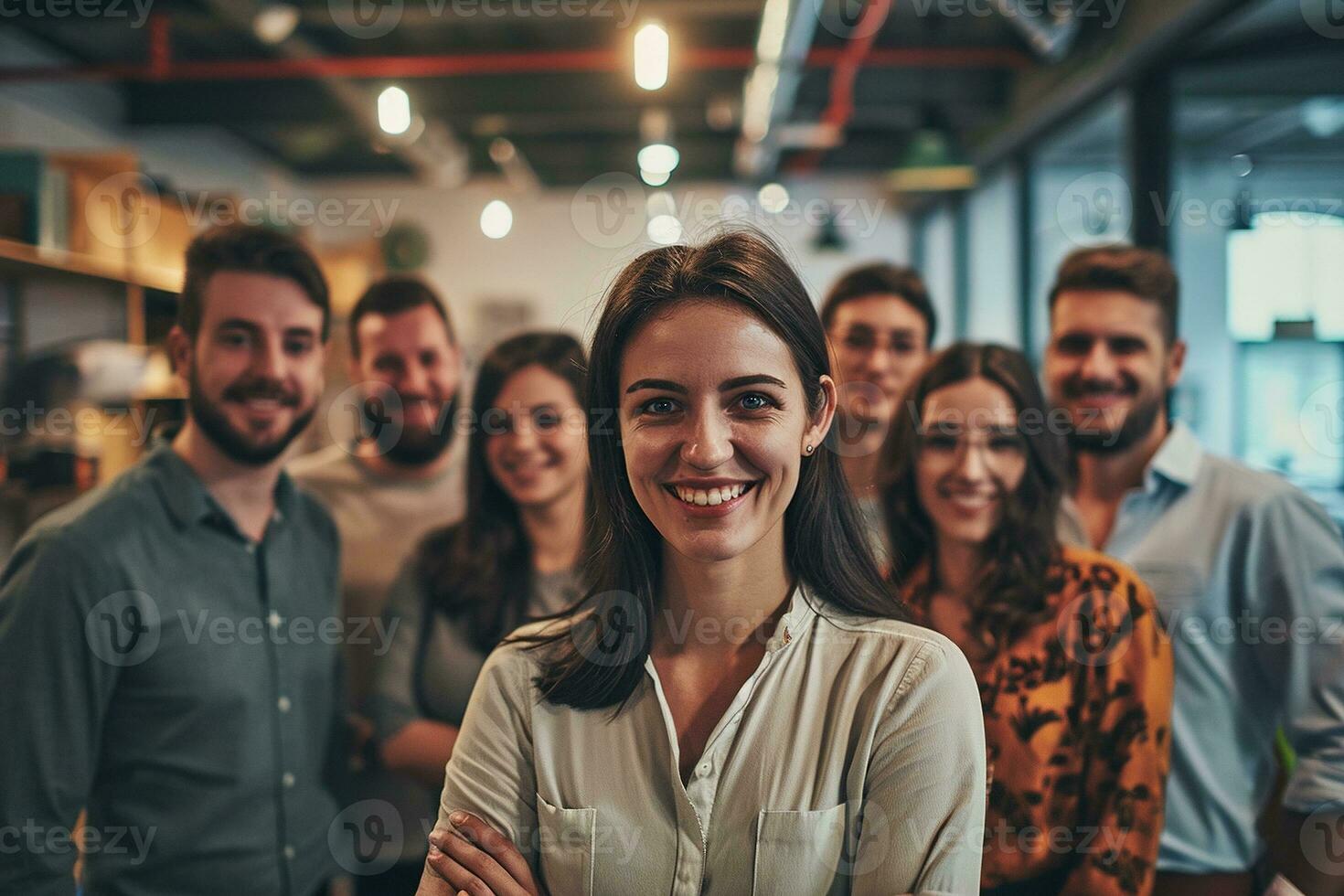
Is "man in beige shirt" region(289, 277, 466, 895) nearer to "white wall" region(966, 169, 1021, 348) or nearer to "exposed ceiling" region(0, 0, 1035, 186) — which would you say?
"exposed ceiling" region(0, 0, 1035, 186)

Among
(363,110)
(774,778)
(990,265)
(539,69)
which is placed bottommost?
(774,778)

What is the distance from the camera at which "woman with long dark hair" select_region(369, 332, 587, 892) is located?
217 cm

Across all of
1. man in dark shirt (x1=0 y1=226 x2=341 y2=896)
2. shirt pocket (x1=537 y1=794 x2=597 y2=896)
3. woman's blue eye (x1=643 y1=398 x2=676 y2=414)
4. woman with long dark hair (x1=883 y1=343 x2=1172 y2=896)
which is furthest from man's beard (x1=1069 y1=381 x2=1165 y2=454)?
man in dark shirt (x1=0 y1=226 x2=341 y2=896)

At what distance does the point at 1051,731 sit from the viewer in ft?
5.87

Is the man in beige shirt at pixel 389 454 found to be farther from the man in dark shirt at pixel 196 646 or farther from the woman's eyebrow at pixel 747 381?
the woman's eyebrow at pixel 747 381

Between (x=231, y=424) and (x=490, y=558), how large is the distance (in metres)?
0.62

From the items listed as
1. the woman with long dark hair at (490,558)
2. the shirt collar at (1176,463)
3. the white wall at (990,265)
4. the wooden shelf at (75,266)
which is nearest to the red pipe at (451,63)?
the wooden shelf at (75,266)

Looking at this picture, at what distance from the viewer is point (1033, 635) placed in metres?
1.87

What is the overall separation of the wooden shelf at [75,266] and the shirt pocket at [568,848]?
2.75 meters

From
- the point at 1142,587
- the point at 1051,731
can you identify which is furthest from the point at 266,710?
the point at 1142,587

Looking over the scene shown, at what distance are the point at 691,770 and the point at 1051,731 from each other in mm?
737

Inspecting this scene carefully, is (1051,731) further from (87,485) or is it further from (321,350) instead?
(87,485)

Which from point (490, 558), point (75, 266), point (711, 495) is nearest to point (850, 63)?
point (75, 266)

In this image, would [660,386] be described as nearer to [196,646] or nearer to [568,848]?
[568,848]
